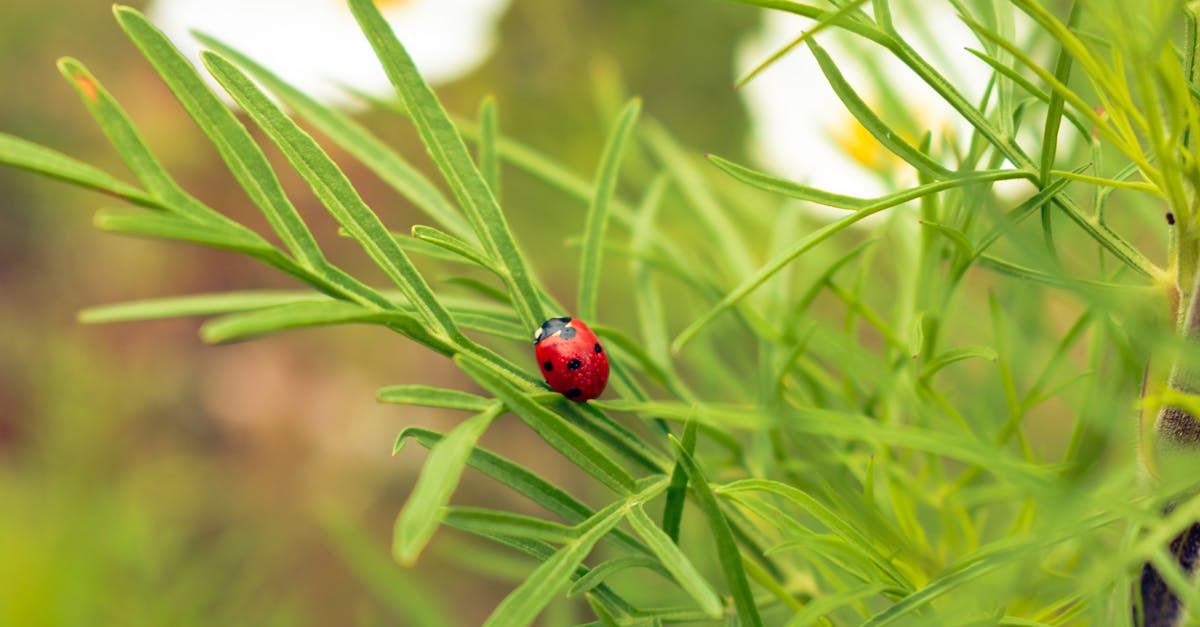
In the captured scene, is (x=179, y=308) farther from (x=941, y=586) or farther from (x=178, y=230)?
(x=941, y=586)

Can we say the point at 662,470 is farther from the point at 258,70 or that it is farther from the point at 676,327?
the point at 676,327

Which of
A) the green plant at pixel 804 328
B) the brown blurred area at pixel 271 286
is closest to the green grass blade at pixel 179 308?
the green plant at pixel 804 328

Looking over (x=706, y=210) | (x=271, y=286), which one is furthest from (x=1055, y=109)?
(x=271, y=286)

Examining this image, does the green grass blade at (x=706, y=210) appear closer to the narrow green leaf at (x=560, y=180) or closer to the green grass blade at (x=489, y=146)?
the narrow green leaf at (x=560, y=180)

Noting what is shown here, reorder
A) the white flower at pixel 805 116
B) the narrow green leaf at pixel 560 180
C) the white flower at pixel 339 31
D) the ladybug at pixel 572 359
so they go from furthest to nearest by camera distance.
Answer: the white flower at pixel 339 31 < the white flower at pixel 805 116 < the narrow green leaf at pixel 560 180 < the ladybug at pixel 572 359

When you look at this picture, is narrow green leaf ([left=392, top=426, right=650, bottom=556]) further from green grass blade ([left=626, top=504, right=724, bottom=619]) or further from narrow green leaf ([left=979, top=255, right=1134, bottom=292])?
narrow green leaf ([left=979, top=255, right=1134, bottom=292])

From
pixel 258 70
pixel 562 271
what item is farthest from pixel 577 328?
pixel 562 271

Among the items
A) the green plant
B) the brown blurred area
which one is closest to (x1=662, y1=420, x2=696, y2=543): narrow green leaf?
the green plant
